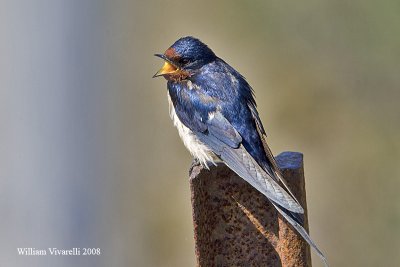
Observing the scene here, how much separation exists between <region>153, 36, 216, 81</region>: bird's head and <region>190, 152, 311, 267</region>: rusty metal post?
1.18 metres

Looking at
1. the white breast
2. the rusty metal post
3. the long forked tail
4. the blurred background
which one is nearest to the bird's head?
the white breast

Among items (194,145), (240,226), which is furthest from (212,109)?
(240,226)

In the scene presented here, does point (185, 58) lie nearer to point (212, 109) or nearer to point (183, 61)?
point (183, 61)

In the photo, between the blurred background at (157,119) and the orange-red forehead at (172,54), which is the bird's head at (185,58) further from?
the blurred background at (157,119)

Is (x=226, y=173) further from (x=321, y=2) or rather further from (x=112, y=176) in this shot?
(x=321, y=2)

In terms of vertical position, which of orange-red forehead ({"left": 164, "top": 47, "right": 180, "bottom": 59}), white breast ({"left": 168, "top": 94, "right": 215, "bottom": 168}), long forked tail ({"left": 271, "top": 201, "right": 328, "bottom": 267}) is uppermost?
orange-red forehead ({"left": 164, "top": 47, "right": 180, "bottom": 59})

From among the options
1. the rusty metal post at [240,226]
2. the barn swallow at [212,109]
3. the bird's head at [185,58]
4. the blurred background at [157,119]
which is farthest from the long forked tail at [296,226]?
the blurred background at [157,119]

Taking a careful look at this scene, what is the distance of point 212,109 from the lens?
3.12 metres

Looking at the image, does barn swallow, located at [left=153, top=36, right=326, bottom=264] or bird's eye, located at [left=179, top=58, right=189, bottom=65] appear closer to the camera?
barn swallow, located at [left=153, top=36, right=326, bottom=264]

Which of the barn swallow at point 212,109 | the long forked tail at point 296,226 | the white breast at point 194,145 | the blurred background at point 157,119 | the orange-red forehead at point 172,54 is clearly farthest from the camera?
the blurred background at point 157,119

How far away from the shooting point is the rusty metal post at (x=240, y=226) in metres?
2.08

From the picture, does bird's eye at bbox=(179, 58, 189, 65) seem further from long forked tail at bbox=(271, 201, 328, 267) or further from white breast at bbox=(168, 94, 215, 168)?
long forked tail at bbox=(271, 201, 328, 267)

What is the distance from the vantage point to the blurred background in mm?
4340

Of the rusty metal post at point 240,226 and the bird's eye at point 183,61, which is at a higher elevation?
the bird's eye at point 183,61
